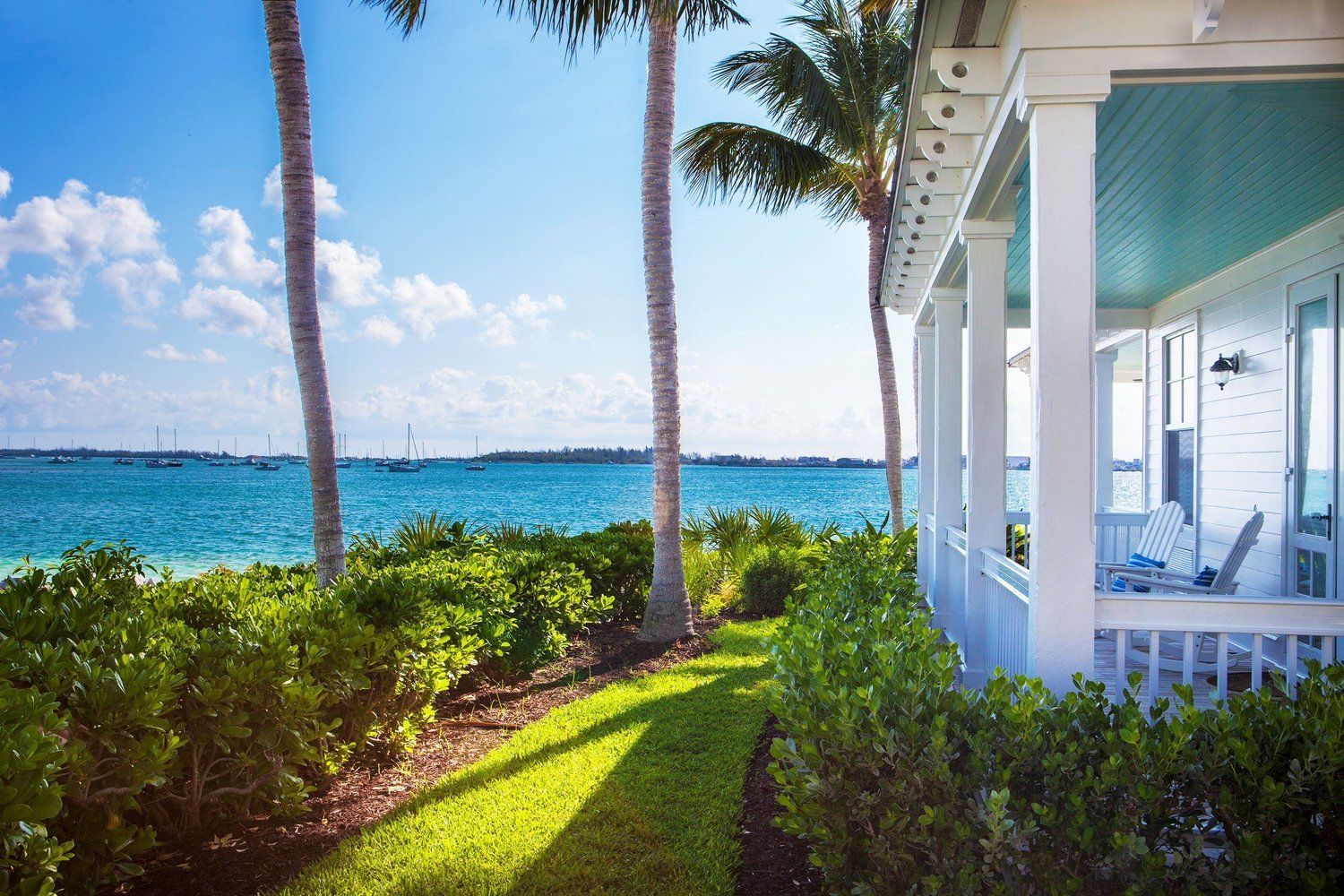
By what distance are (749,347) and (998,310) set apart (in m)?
71.1

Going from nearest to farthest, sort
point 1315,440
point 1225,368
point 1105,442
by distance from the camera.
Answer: point 1315,440 → point 1225,368 → point 1105,442

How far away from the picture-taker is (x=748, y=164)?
1175 cm

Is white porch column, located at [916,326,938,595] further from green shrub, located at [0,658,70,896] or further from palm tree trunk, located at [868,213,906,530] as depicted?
green shrub, located at [0,658,70,896]

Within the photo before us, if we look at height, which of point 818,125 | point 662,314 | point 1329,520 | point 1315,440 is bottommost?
point 1329,520

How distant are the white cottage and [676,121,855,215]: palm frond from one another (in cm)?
429

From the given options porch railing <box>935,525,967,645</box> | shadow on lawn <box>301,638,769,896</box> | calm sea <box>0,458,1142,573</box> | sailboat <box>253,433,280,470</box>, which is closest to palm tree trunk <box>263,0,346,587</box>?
shadow on lawn <box>301,638,769,896</box>

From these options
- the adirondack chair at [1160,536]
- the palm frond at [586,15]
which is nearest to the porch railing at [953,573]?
the adirondack chair at [1160,536]

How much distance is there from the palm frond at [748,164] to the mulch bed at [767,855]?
374 inches

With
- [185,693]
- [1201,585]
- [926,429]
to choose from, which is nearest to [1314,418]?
[1201,585]

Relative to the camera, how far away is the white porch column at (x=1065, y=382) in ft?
9.37

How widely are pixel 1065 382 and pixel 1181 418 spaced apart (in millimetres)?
6287

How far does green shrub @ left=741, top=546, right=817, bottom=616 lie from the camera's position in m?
10.2

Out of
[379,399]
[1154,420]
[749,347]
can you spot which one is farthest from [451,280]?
[1154,420]

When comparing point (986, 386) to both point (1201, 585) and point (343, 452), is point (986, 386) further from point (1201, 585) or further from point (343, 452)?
point (343, 452)
